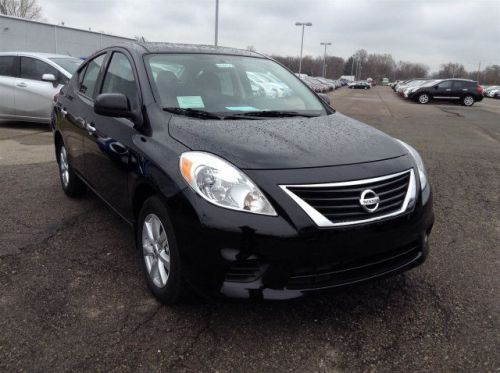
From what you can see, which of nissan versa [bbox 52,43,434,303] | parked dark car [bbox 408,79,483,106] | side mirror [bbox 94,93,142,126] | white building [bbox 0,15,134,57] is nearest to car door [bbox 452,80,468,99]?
parked dark car [bbox 408,79,483,106]

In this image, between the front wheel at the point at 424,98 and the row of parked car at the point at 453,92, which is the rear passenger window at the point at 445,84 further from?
the front wheel at the point at 424,98

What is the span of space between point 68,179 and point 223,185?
3.04 m

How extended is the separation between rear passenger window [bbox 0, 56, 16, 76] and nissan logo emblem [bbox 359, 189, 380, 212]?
9.26 m

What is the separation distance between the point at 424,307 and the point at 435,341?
0.36m

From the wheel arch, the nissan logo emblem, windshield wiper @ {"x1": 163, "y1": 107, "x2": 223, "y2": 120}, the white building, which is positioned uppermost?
the white building

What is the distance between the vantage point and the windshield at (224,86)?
3234 mm

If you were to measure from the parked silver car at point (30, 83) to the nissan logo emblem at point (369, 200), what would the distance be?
806cm

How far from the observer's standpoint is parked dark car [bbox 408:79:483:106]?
27.2m

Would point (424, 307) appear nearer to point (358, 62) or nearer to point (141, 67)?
point (141, 67)

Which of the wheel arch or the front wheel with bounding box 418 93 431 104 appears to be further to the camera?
the front wheel with bounding box 418 93 431 104

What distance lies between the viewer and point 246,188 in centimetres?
232

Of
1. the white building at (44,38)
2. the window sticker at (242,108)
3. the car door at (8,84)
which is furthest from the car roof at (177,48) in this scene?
the white building at (44,38)

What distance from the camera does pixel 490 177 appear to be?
256 inches

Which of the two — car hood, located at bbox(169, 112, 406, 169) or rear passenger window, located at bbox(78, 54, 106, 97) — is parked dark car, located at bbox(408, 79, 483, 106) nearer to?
rear passenger window, located at bbox(78, 54, 106, 97)
